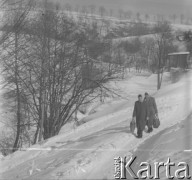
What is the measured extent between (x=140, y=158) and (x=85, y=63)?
1145 centimetres

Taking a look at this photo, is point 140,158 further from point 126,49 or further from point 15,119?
point 126,49

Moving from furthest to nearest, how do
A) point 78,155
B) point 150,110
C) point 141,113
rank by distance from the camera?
point 150,110 → point 141,113 → point 78,155

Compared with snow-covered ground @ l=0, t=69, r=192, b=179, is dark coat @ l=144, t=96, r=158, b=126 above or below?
above

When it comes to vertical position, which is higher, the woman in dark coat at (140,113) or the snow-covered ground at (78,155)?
the woman in dark coat at (140,113)

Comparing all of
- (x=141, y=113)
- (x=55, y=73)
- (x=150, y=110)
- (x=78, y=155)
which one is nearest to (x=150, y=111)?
(x=150, y=110)

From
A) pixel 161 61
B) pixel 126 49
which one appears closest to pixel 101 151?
pixel 126 49

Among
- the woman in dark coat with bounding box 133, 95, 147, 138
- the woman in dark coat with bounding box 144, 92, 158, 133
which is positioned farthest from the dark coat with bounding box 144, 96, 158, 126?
the woman in dark coat with bounding box 133, 95, 147, 138

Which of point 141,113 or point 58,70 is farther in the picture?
point 58,70

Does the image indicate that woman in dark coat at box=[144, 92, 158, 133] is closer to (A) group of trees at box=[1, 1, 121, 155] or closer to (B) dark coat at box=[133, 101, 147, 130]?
(B) dark coat at box=[133, 101, 147, 130]

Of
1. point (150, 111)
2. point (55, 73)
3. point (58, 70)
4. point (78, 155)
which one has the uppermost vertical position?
point (58, 70)

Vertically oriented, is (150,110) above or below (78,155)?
above

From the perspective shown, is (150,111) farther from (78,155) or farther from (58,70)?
(58,70)

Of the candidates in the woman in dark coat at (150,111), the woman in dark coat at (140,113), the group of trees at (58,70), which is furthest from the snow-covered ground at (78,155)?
the group of trees at (58,70)

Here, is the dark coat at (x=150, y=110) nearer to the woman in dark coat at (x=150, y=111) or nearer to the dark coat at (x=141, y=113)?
the woman in dark coat at (x=150, y=111)
